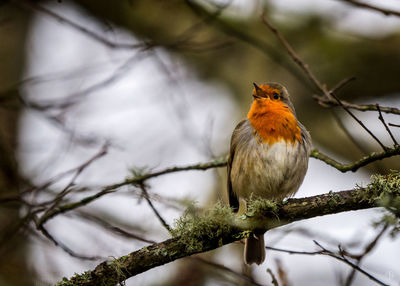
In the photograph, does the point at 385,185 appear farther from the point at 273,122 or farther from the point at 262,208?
the point at 273,122

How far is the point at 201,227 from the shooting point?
2.89 metres

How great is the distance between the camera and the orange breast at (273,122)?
3951 millimetres

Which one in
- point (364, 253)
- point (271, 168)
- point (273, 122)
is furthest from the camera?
point (273, 122)

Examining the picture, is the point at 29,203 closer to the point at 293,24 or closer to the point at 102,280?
the point at 102,280

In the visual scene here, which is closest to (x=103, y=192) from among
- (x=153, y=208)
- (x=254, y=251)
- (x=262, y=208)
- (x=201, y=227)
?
(x=153, y=208)

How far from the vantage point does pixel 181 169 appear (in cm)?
350

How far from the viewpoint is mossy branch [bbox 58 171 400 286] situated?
2768mm

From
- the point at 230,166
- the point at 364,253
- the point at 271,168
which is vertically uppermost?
the point at 230,166

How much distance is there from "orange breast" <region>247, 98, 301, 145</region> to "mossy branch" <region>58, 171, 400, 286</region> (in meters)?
1.03

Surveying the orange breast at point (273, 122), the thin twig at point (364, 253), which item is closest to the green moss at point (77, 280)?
the thin twig at point (364, 253)

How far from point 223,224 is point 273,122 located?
4.42 feet

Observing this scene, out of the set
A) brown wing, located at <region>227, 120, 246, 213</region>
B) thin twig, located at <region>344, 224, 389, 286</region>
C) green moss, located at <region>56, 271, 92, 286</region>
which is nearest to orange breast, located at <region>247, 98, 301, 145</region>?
brown wing, located at <region>227, 120, 246, 213</region>

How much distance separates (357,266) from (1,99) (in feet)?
→ 8.61

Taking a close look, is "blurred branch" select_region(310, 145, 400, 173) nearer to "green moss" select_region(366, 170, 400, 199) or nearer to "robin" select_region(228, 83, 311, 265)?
"green moss" select_region(366, 170, 400, 199)
